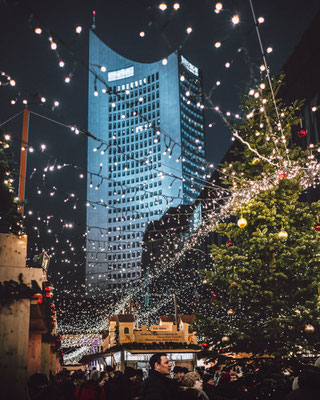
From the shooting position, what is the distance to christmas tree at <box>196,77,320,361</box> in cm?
893

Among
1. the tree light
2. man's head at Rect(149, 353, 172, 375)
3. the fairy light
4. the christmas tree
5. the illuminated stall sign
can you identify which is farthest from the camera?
the illuminated stall sign

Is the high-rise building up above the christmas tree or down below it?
above

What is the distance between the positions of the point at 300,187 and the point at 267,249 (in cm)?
241

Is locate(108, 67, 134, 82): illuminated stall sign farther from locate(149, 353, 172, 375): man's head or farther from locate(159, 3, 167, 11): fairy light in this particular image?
locate(149, 353, 172, 375): man's head

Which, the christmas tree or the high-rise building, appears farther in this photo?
the high-rise building

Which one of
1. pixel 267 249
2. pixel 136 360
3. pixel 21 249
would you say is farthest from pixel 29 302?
pixel 136 360

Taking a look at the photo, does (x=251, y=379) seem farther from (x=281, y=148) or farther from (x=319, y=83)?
(x=319, y=83)

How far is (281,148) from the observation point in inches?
440

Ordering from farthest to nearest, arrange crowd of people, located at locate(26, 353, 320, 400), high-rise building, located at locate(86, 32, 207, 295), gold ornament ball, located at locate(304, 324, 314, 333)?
high-rise building, located at locate(86, 32, 207, 295) < gold ornament ball, located at locate(304, 324, 314, 333) < crowd of people, located at locate(26, 353, 320, 400)

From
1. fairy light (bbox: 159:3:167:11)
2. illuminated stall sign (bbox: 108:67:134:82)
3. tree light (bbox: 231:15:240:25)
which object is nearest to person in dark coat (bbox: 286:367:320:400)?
fairy light (bbox: 159:3:167:11)

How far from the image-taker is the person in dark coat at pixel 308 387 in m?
2.87

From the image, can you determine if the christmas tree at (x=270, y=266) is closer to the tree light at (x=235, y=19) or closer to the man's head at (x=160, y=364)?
the tree light at (x=235, y=19)

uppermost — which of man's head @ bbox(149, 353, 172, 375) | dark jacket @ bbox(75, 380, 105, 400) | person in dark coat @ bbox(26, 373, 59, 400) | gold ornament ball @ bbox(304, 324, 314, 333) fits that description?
man's head @ bbox(149, 353, 172, 375)

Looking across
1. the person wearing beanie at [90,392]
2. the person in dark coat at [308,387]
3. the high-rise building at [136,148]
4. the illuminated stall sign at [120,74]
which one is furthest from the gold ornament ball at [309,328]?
the illuminated stall sign at [120,74]
